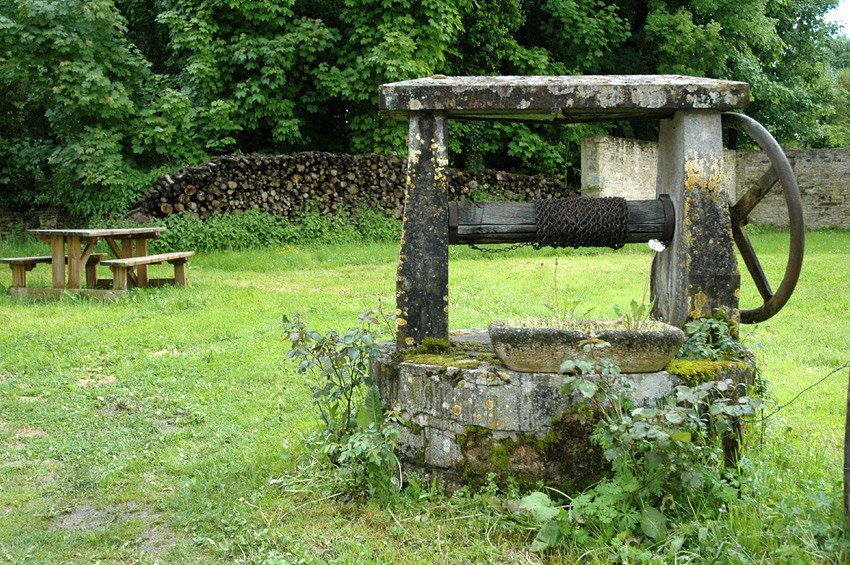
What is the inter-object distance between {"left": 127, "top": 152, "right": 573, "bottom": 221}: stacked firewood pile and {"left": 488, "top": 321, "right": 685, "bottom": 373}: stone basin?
10.2 m

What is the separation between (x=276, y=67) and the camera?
554 inches

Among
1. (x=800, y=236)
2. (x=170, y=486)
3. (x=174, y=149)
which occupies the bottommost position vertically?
(x=170, y=486)

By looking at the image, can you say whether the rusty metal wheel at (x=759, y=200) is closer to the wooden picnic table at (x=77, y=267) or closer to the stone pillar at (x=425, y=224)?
the stone pillar at (x=425, y=224)

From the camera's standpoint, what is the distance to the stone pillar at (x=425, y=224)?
365cm

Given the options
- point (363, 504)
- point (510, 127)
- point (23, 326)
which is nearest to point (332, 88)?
point (510, 127)

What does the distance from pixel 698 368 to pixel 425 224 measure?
4.93 ft

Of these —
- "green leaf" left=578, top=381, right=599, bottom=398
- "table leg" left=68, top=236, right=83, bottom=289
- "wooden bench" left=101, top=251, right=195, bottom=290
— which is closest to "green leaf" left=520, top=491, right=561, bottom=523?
"green leaf" left=578, top=381, right=599, bottom=398

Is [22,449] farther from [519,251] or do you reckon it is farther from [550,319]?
[519,251]

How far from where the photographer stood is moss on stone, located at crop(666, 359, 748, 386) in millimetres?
3230

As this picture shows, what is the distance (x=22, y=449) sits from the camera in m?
4.15

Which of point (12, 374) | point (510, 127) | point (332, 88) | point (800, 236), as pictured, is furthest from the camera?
point (510, 127)

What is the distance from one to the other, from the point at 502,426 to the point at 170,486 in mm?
1800

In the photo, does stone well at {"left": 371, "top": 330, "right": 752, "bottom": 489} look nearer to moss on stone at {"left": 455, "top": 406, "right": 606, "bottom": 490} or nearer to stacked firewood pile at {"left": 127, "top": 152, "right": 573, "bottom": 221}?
moss on stone at {"left": 455, "top": 406, "right": 606, "bottom": 490}

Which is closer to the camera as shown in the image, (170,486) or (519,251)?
(170,486)
